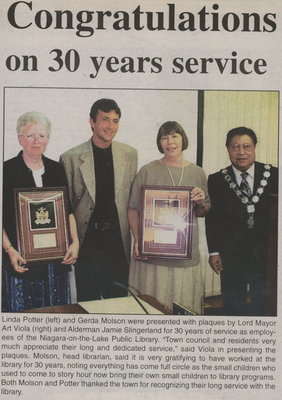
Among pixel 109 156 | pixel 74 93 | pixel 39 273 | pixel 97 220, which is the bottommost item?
pixel 39 273

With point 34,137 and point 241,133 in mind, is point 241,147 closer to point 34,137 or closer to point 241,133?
point 241,133

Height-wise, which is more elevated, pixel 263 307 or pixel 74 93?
pixel 74 93

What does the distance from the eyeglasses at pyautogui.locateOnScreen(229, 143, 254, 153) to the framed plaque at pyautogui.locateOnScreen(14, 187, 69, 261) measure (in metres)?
0.34

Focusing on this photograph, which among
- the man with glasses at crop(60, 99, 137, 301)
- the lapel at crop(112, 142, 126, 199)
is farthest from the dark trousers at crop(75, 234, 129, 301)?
the lapel at crop(112, 142, 126, 199)

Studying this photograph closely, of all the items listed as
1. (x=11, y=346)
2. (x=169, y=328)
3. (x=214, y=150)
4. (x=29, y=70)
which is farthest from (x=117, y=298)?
(x=29, y=70)

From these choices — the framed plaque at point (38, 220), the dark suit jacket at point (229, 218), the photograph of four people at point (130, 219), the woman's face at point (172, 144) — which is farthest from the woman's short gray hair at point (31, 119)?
the dark suit jacket at point (229, 218)

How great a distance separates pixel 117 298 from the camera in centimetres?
122

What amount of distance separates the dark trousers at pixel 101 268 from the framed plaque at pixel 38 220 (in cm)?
6

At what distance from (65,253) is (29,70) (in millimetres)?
357

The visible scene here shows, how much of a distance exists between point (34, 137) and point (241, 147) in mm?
399

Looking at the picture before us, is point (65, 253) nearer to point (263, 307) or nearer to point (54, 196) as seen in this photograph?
point (54, 196)

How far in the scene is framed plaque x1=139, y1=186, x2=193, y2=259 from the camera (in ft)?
3.99

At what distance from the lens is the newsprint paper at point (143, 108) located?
47.4 inches

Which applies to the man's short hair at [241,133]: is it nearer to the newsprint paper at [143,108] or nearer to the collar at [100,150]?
the newsprint paper at [143,108]
